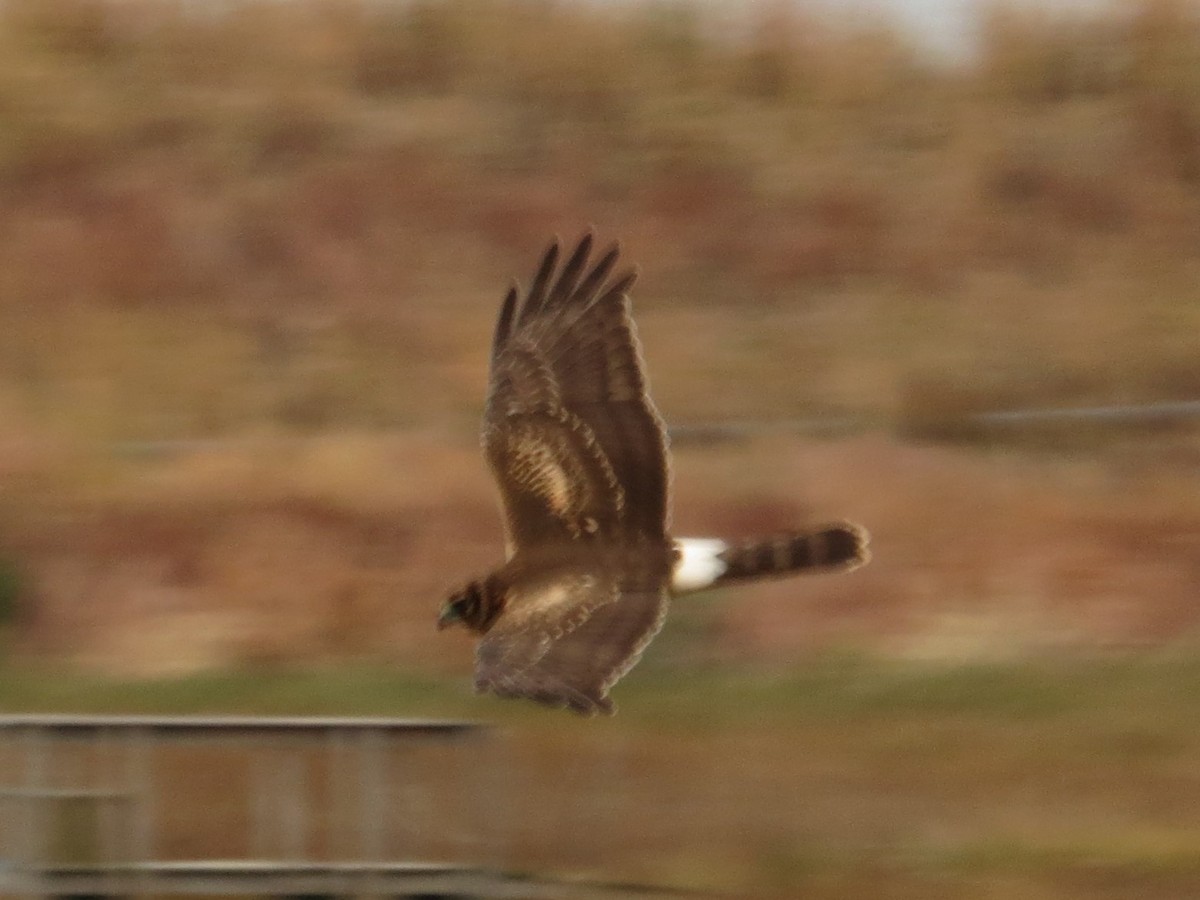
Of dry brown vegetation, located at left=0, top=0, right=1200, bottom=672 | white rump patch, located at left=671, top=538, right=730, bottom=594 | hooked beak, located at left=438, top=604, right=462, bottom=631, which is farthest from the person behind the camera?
dry brown vegetation, located at left=0, top=0, right=1200, bottom=672

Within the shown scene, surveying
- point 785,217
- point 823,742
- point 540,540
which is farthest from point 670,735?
point 785,217

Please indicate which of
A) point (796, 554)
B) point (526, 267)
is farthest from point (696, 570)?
point (526, 267)

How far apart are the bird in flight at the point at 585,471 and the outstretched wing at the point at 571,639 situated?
17 millimetres

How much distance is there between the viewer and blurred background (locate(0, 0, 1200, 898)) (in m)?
9.94

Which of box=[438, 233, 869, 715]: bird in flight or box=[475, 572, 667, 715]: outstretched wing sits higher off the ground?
box=[438, 233, 869, 715]: bird in flight

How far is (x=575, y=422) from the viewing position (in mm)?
6750

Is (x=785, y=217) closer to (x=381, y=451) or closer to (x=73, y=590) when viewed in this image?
(x=381, y=451)

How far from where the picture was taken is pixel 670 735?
34.4 ft

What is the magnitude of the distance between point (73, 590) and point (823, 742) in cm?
454

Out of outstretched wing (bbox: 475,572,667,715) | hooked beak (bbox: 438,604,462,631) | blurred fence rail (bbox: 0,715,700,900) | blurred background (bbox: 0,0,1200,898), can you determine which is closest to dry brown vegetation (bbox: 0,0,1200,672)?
blurred background (bbox: 0,0,1200,898)

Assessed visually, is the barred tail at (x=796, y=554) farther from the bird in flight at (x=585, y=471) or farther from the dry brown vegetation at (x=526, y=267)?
the dry brown vegetation at (x=526, y=267)

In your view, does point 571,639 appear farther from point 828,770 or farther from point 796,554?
point 828,770

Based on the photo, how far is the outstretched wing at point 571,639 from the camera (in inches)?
233

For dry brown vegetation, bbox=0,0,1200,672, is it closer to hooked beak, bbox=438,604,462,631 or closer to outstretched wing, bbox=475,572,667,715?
hooked beak, bbox=438,604,462,631
